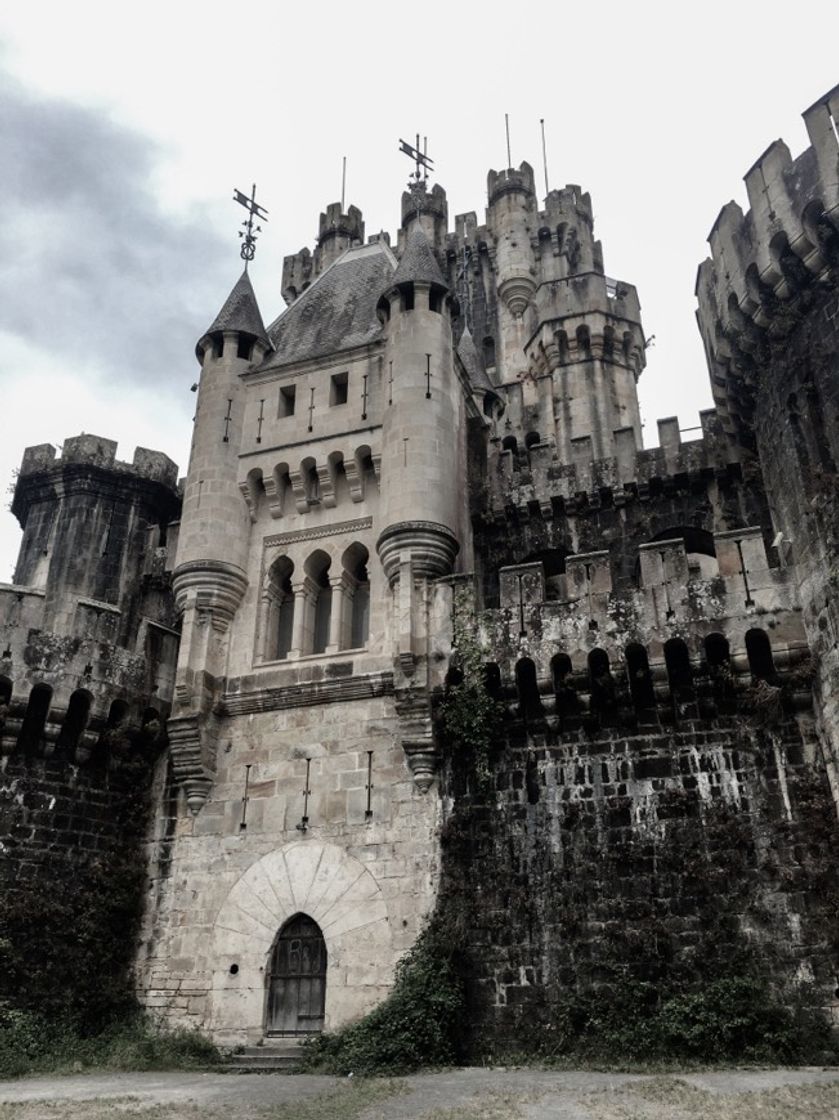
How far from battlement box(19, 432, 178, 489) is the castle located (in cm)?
151

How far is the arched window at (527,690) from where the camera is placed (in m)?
17.9

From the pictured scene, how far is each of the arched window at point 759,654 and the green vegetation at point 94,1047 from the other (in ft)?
38.0

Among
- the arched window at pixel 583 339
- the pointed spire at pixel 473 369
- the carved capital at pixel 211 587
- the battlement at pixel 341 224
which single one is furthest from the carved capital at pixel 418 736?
the battlement at pixel 341 224

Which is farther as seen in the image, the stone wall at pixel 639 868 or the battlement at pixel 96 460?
the battlement at pixel 96 460

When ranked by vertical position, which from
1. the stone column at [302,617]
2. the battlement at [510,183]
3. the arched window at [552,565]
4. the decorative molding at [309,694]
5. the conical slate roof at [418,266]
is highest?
the battlement at [510,183]

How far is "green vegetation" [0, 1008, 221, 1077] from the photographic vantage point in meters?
15.9

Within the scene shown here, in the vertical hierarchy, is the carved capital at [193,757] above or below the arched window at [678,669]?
below

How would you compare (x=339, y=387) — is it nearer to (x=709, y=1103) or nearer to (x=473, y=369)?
(x=473, y=369)

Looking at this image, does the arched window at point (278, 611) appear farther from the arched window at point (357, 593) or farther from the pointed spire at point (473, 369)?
the pointed spire at point (473, 369)

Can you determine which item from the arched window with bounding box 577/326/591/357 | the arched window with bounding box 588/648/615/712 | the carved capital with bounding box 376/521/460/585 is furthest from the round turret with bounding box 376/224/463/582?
the arched window with bounding box 577/326/591/357

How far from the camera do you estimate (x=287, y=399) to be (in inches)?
926

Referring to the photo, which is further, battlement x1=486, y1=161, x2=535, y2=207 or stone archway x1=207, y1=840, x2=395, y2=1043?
battlement x1=486, y1=161, x2=535, y2=207

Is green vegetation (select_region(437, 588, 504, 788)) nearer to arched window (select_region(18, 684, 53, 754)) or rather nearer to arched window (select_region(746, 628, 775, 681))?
arched window (select_region(746, 628, 775, 681))

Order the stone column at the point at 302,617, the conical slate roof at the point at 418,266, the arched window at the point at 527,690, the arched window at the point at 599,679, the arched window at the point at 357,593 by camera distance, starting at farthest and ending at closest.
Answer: the conical slate roof at the point at 418,266
the arched window at the point at 357,593
the stone column at the point at 302,617
the arched window at the point at 527,690
the arched window at the point at 599,679
